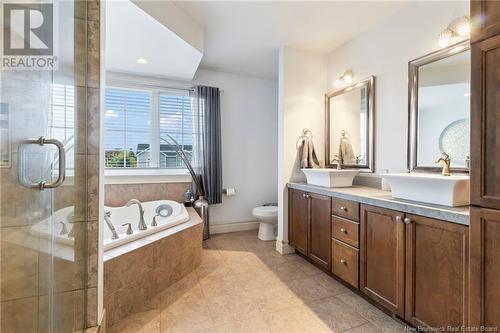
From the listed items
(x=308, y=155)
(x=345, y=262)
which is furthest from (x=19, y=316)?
(x=308, y=155)

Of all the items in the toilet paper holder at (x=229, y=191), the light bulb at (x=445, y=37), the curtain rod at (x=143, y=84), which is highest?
the curtain rod at (x=143, y=84)

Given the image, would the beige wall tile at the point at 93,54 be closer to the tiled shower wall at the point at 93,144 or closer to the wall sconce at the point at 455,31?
the tiled shower wall at the point at 93,144

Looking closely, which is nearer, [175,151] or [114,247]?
[114,247]

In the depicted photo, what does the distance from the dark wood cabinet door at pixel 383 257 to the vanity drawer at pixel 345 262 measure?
6 centimetres

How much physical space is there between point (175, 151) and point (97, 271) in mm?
2243

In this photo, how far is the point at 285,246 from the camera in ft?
9.04

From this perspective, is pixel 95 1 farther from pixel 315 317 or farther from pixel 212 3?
pixel 315 317

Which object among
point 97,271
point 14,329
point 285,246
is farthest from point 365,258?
point 14,329

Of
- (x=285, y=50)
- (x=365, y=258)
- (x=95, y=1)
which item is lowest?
(x=365, y=258)

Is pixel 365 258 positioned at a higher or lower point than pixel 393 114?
lower

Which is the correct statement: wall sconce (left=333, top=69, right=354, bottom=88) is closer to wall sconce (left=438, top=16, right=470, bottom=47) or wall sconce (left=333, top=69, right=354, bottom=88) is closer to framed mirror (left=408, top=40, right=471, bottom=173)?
framed mirror (left=408, top=40, right=471, bottom=173)

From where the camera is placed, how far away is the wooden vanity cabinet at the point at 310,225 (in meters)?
2.16

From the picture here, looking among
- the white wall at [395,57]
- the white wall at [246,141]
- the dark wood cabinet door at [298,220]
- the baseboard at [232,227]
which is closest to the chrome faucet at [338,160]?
the white wall at [395,57]

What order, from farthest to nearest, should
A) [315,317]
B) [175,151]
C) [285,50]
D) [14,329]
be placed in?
[175,151] → [285,50] → [315,317] → [14,329]
